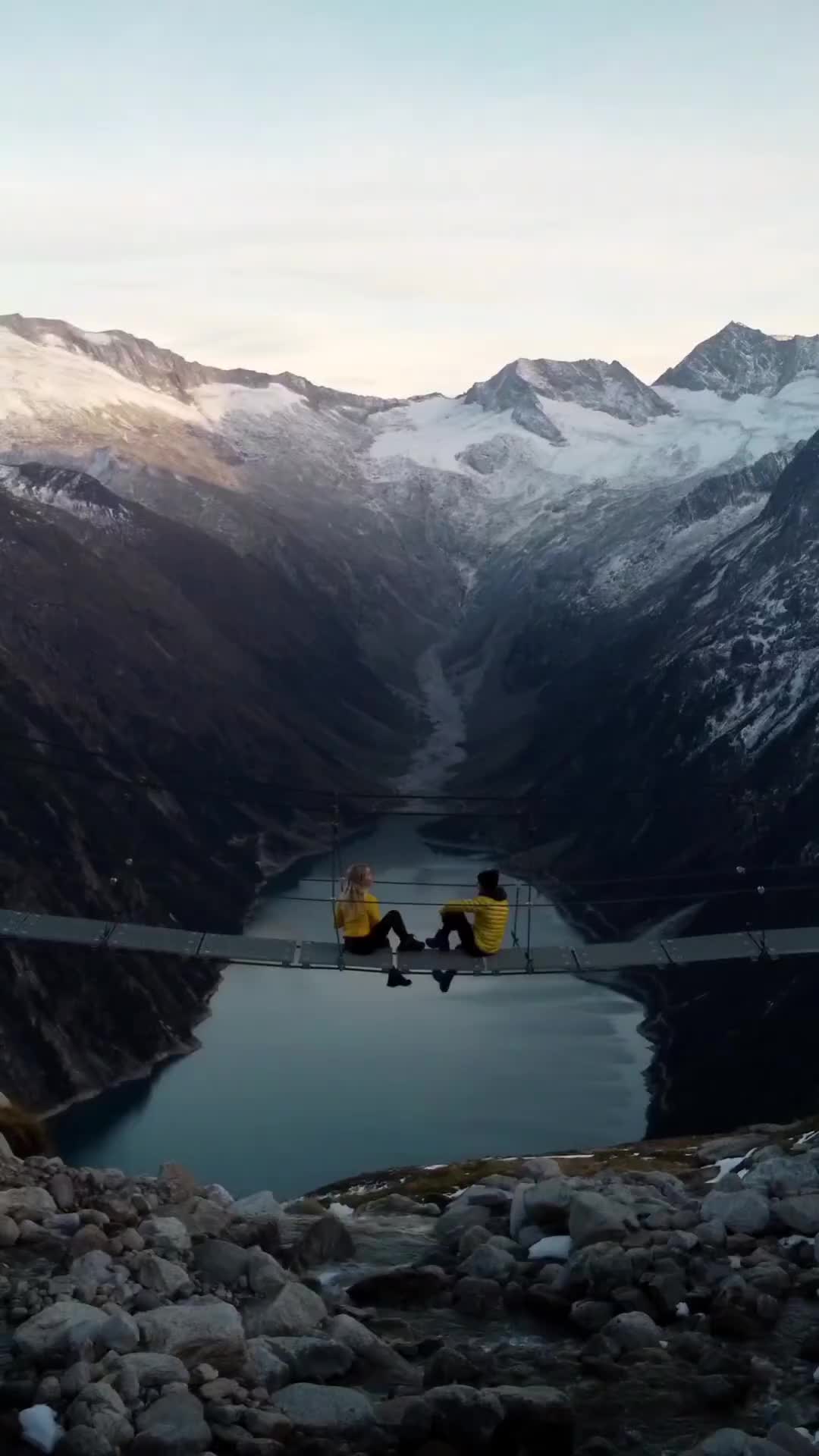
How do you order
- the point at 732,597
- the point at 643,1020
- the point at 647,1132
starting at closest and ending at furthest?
the point at 647,1132 < the point at 643,1020 < the point at 732,597

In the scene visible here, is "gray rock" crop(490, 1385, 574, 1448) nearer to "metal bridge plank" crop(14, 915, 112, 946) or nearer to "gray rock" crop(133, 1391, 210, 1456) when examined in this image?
"gray rock" crop(133, 1391, 210, 1456)

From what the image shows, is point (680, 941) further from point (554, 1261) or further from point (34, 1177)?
point (34, 1177)

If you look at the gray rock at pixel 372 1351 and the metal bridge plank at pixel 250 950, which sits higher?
the metal bridge plank at pixel 250 950

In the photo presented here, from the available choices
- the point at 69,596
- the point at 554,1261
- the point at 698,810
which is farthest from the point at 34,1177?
the point at 69,596

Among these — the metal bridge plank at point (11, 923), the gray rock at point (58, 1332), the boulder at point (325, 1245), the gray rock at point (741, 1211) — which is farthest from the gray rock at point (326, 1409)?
the metal bridge plank at point (11, 923)

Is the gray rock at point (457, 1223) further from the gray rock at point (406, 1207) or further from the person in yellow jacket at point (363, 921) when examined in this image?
the person in yellow jacket at point (363, 921)

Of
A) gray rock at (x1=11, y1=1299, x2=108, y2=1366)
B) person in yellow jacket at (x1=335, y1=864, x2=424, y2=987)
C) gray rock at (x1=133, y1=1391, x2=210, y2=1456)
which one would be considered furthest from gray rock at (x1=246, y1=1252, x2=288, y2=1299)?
person in yellow jacket at (x1=335, y1=864, x2=424, y2=987)
